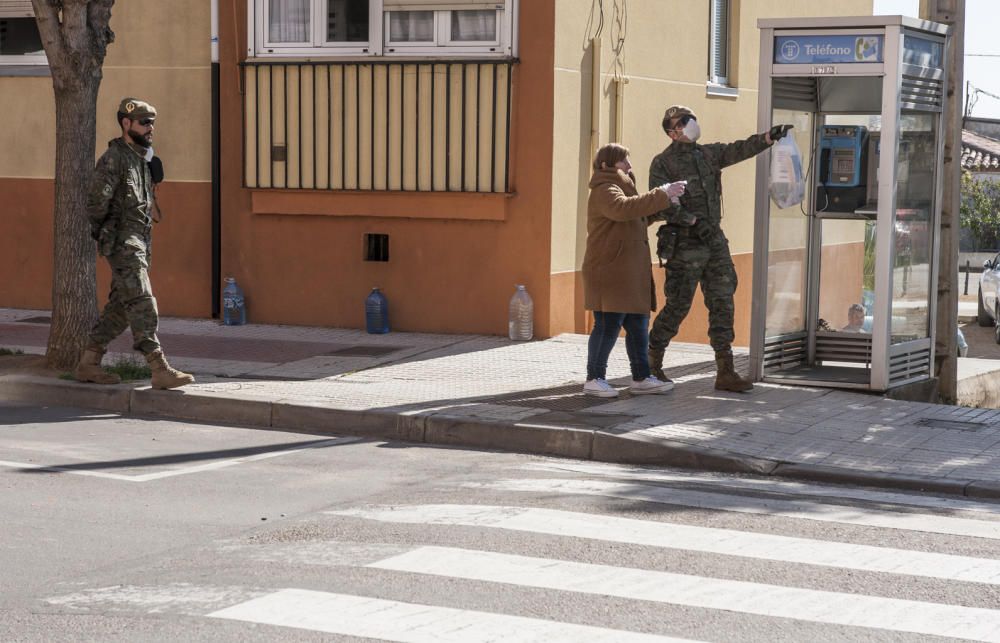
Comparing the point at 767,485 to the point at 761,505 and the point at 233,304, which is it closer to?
the point at 761,505

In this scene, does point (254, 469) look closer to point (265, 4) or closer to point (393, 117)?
point (393, 117)

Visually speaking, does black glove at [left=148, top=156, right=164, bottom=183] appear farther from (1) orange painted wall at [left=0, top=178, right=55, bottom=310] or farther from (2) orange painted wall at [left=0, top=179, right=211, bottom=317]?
(1) orange painted wall at [left=0, top=178, right=55, bottom=310]

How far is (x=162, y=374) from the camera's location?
10.4 metres

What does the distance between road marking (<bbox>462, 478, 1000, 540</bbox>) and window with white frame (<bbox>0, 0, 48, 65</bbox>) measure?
30.4 feet

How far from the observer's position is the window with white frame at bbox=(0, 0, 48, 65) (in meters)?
15.1

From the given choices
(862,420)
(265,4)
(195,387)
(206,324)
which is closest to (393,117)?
(265,4)

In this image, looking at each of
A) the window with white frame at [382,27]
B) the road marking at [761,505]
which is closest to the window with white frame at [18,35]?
the window with white frame at [382,27]

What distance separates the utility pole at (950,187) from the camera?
→ 452 inches

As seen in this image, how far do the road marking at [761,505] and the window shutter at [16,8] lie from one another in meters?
9.44

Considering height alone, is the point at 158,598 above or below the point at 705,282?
below

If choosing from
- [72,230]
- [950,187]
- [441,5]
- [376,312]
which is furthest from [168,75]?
[950,187]

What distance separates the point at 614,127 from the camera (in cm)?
1421

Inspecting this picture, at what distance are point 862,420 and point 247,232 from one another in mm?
6750

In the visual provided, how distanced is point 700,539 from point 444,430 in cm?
308
